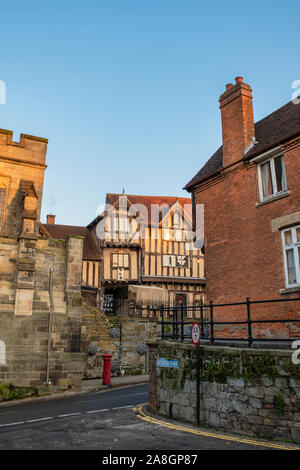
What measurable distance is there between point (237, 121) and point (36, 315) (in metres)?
10.8

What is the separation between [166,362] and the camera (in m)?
9.85

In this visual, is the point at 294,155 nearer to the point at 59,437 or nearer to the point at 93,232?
the point at 59,437

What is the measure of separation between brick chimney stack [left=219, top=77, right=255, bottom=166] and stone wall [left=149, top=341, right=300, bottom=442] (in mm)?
7353

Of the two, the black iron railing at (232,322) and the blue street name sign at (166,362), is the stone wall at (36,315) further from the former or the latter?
the blue street name sign at (166,362)

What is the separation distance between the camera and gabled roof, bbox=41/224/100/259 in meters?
31.8

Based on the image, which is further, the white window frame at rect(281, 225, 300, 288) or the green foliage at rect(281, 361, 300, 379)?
the white window frame at rect(281, 225, 300, 288)

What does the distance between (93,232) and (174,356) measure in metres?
25.4

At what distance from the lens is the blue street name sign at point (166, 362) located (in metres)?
9.53

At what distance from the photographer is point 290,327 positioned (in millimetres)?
10438

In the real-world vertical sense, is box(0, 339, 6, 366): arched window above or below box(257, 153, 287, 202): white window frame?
below

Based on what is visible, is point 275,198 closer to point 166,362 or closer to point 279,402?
point 166,362

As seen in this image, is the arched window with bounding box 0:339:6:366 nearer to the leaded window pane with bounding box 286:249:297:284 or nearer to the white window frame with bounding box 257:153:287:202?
the leaded window pane with bounding box 286:249:297:284

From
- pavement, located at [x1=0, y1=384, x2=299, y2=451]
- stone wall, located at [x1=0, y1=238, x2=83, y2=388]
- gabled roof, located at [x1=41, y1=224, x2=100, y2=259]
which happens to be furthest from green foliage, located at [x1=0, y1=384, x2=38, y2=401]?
gabled roof, located at [x1=41, y1=224, x2=100, y2=259]

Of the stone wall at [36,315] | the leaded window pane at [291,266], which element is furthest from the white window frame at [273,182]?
the stone wall at [36,315]
